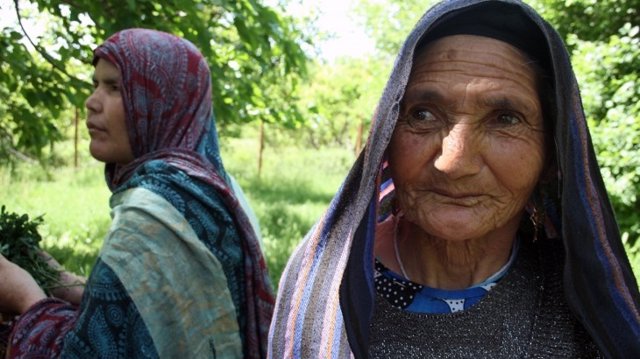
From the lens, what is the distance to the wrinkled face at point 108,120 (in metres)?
2.35

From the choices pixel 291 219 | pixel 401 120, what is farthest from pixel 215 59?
pixel 291 219

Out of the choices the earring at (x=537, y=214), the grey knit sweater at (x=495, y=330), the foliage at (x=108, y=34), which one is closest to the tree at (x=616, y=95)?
the foliage at (x=108, y=34)

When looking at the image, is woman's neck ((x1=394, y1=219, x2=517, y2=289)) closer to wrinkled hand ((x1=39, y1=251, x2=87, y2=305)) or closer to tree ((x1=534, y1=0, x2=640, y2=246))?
wrinkled hand ((x1=39, y1=251, x2=87, y2=305))

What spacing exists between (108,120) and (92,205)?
7572mm

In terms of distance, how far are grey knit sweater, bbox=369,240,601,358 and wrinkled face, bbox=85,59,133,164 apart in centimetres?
138

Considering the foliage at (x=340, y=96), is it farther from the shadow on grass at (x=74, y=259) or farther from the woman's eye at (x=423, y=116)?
the woman's eye at (x=423, y=116)

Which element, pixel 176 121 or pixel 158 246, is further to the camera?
pixel 176 121

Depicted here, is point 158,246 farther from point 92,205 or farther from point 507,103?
point 92,205

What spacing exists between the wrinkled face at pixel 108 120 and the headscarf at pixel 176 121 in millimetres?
31

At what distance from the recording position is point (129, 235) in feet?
6.49

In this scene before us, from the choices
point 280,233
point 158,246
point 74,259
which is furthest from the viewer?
point 280,233

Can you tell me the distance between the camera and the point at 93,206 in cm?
932

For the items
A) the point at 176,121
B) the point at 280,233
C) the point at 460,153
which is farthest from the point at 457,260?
the point at 280,233

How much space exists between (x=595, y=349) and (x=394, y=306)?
0.44 meters
